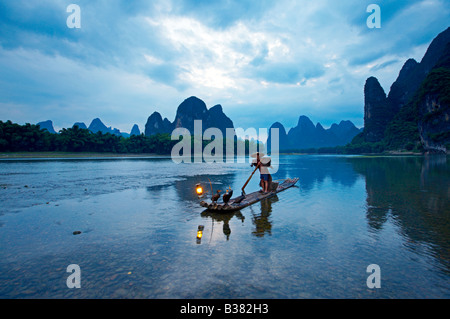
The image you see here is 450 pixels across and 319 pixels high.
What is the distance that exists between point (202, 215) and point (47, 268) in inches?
266

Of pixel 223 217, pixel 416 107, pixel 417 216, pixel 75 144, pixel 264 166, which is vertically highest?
pixel 416 107

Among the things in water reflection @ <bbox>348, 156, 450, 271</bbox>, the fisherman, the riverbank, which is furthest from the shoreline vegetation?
water reflection @ <bbox>348, 156, 450, 271</bbox>

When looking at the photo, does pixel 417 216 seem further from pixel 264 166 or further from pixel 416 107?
pixel 416 107

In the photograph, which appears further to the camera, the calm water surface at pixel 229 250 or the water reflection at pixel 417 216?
the water reflection at pixel 417 216

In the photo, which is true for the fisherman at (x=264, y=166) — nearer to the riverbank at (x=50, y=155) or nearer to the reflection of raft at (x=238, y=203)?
the reflection of raft at (x=238, y=203)

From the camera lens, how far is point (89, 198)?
621 inches

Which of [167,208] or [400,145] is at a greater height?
[400,145]

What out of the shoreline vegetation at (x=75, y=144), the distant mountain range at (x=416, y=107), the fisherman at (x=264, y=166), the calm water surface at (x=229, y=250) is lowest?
the calm water surface at (x=229, y=250)

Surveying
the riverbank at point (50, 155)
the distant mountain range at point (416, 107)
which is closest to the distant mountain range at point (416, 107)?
the distant mountain range at point (416, 107)

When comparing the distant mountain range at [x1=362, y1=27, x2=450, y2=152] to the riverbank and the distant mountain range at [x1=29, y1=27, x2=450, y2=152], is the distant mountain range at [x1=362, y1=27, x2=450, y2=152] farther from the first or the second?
the riverbank

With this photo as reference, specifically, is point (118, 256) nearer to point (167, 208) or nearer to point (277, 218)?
point (167, 208)

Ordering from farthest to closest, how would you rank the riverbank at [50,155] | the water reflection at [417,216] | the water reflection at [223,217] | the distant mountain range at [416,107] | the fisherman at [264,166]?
the distant mountain range at [416,107] → the riverbank at [50,155] → the fisherman at [264,166] → the water reflection at [223,217] → the water reflection at [417,216]

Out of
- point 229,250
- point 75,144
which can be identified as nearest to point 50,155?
point 75,144
